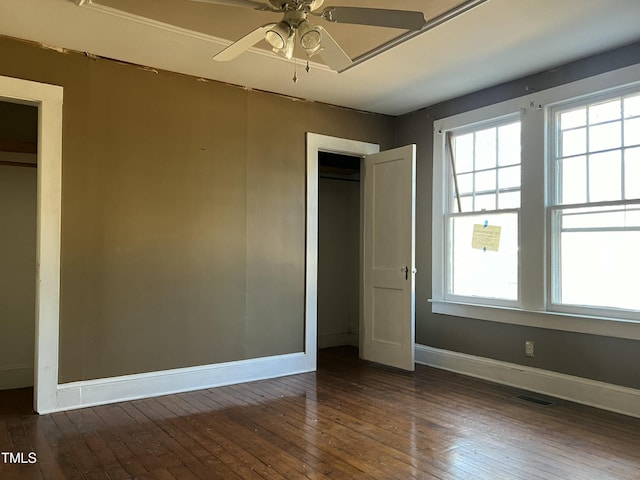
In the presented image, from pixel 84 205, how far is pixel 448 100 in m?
3.40

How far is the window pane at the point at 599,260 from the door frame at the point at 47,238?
3.81 metres

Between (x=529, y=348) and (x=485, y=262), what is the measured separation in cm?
84

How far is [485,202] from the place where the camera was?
4465 millimetres

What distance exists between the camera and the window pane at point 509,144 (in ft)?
13.9

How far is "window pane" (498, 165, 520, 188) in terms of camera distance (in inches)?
166

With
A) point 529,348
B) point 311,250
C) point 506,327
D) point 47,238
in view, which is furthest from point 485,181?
point 47,238

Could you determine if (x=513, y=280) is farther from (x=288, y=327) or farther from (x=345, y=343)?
(x=345, y=343)

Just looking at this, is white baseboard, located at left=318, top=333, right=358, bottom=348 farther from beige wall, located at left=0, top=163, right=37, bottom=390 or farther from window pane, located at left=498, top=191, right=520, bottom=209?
beige wall, located at left=0, top=163, right=37, bottom=390

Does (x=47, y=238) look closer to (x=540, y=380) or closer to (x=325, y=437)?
(x=325, y=437)

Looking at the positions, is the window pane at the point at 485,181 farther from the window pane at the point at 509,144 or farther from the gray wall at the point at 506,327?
the gray wall at the point at 506,327

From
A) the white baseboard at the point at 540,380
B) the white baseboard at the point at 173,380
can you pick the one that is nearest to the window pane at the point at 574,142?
the white baseboard at the point at 540,380

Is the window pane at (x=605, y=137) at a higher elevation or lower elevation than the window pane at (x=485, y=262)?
higher

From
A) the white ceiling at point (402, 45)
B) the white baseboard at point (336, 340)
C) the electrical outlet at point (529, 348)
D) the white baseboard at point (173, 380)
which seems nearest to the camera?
the white ceiling at point (402, 45)

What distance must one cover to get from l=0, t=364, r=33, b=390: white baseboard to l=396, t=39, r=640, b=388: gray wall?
3.59m
